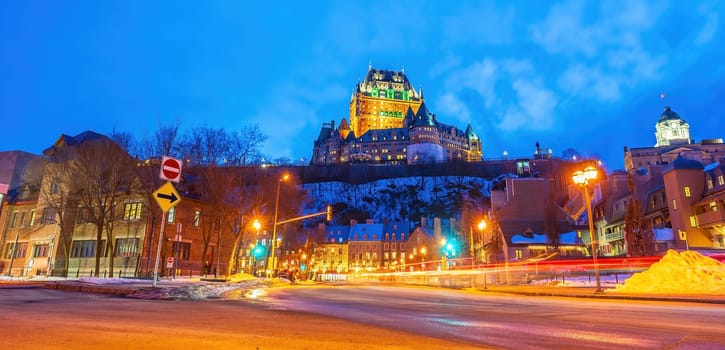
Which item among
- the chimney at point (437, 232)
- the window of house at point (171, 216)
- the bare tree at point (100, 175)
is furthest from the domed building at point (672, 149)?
the bare tree at point (100, 175)

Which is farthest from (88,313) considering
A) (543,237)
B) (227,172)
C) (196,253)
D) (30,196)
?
(543,237)

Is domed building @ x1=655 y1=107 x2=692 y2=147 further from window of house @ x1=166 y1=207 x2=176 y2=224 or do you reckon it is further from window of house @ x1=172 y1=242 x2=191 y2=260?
window of house @ x1=166 y1=207 x2=176 y2=224

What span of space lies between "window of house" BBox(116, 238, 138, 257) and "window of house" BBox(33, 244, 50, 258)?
9.78 metres

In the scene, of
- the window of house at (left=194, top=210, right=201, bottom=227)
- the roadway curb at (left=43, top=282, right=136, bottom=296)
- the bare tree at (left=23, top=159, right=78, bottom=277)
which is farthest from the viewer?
the window of house at (left=194, top=210, right=201, bottom=227)

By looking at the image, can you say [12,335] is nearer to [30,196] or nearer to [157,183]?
[157,183]

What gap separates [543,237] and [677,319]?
48.0 metres

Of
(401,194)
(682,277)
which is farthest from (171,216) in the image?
(401,194)

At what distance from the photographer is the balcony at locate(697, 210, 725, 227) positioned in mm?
42287

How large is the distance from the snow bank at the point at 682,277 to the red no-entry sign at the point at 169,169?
20094 mm

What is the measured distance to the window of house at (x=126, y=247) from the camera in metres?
38.4

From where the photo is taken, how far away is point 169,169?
15.1 m

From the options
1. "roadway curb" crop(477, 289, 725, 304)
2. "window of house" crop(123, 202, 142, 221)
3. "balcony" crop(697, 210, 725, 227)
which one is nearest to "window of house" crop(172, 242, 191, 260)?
"window of house" crop(123, 202, 142, 221)

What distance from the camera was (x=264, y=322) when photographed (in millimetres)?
8078

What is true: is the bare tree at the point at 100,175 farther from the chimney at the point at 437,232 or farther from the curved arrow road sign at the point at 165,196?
the chimney at the point at 437,232
